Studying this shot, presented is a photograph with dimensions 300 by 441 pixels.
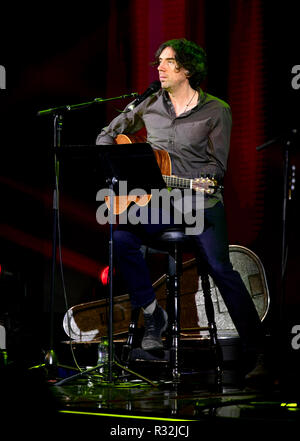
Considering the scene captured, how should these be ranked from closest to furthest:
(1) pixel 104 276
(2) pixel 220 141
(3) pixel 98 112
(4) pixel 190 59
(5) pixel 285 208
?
(5) pixel 285 208
(2) pixel 220 141
(4) pixel 190 59
(1) pixel 104 276
(3) pixel 98 112

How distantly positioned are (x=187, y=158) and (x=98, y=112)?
1.65 m

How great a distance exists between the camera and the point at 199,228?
3129 mm

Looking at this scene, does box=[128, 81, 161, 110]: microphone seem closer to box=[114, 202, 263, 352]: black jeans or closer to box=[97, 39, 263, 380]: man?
box=[97, 39, 263, 380]: man

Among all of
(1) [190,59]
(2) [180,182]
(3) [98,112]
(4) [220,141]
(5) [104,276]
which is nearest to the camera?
(2) [180,182]

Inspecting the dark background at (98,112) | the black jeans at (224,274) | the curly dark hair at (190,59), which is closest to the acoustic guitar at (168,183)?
the black jeans at (224,274)

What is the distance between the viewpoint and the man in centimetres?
313

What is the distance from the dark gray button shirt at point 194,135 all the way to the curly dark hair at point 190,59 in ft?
0.37

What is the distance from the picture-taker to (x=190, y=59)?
3.44 m

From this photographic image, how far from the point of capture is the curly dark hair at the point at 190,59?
A: 11.3ft

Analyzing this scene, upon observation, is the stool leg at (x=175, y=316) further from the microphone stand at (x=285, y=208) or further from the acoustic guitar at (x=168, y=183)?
the microphone stand at (x=285, y=208)

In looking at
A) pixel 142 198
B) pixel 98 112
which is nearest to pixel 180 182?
pixel 142 198

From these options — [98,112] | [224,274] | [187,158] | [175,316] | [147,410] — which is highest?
[98,112]

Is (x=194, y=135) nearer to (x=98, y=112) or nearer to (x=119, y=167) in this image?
(x=119, y=167)
